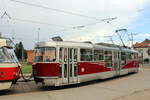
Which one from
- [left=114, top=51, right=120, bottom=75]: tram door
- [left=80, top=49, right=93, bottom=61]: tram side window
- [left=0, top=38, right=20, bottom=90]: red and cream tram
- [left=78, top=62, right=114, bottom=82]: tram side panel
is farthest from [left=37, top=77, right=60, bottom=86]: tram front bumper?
[left=114, top=51, right=120, bottom=75]: tram door

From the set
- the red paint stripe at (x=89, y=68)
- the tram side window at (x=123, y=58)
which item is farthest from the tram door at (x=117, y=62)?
the red paint stripe at (x=89, y=68)

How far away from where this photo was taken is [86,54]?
14.6 meters

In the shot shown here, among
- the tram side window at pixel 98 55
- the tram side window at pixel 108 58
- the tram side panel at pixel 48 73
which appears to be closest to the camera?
the tram side panel at pixel 48 73

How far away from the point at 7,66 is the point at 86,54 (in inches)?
217

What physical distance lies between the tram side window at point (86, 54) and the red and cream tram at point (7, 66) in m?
4.29

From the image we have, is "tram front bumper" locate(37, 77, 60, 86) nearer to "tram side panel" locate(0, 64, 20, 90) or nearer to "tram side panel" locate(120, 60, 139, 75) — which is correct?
"tram side panel" locate(0, 64, 20, 90)

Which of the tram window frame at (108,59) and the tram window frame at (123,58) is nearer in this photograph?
the tram window frame at (108,59)

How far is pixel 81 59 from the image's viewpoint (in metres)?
13.9

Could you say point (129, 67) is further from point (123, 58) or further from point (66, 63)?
point (66, 63)

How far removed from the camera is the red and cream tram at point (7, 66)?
10555mm

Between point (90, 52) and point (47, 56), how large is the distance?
11.6ft

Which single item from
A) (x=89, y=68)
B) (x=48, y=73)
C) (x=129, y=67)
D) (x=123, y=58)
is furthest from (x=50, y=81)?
(x=129, y=67)

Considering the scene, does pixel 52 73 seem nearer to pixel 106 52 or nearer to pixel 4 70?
pixel 4 70

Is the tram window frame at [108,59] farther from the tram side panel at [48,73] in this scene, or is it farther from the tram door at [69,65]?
the tram side panel at [48,73]
